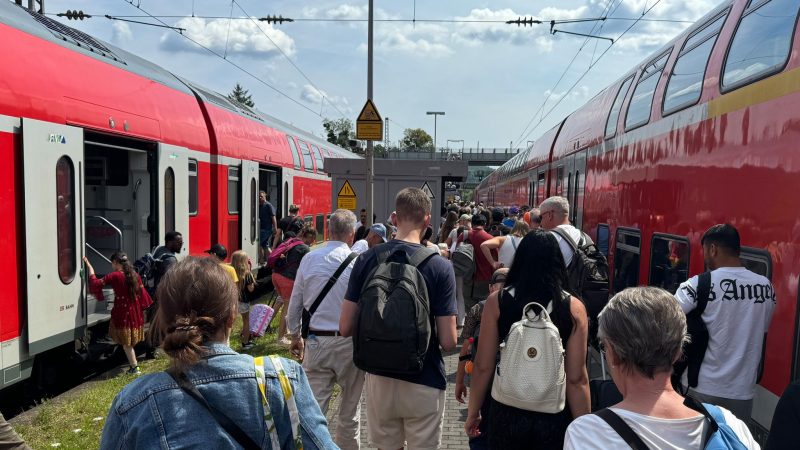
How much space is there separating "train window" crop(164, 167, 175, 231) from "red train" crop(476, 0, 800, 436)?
18.9ft

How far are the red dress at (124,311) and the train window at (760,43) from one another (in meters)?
6.21

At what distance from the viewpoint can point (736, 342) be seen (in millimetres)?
3428

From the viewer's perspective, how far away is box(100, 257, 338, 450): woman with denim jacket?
5.67 ft

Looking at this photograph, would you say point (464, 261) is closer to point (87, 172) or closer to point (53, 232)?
point (53, 232)

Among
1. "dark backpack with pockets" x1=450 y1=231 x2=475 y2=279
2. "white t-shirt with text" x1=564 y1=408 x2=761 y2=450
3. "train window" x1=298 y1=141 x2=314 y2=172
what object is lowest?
"dark backpack with pockets" x1=450 y1=231 x2=475 y2=279

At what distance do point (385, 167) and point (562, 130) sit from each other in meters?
3.68

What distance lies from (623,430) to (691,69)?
4524 millimetres

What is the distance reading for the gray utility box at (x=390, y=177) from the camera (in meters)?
12.4

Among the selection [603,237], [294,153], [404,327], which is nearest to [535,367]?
[404,327]

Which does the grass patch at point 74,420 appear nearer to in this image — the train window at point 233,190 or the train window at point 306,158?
the train window at point 233,190

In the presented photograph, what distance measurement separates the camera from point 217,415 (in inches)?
69.1

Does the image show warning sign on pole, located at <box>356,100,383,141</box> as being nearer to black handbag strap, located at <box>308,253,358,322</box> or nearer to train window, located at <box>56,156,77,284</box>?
train window, located at <box>56,156,77,284</box>

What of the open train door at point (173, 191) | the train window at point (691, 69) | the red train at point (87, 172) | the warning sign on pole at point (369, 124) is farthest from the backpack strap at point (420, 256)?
the warning sign on pole at point (369, 124)

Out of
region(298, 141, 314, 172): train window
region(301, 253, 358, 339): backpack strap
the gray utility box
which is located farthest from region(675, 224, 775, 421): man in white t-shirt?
region(298, 141, 314, 172): train window
